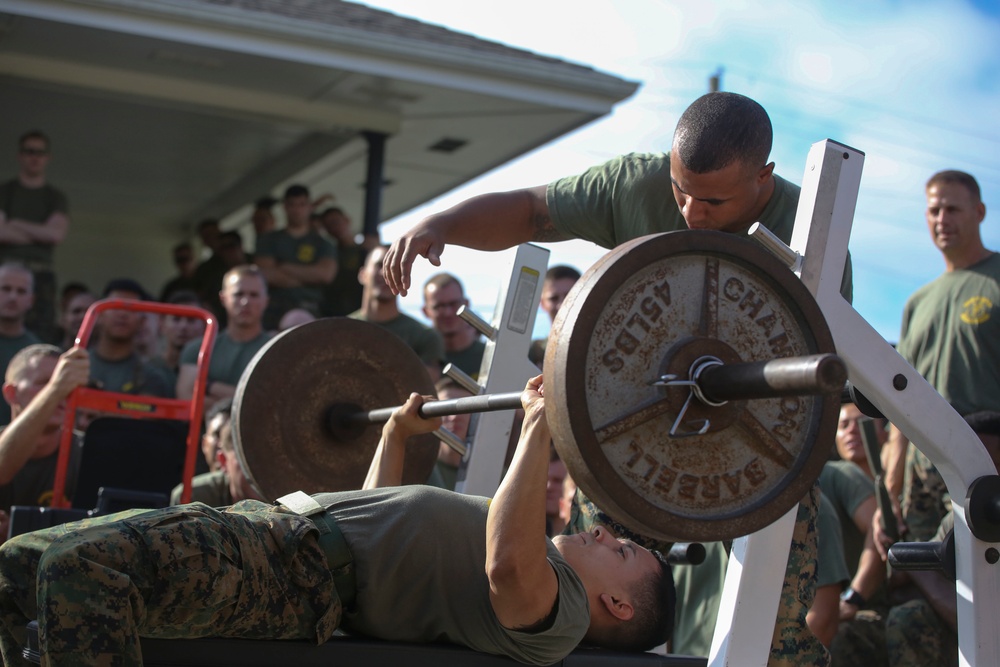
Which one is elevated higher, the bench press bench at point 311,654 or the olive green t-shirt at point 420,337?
the olive green t-shirt at point 420,337

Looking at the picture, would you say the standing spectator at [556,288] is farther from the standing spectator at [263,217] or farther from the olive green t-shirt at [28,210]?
the standing spectator at [263,217]

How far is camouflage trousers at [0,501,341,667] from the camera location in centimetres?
212

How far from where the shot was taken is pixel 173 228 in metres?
11.9

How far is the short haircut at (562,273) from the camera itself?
5441 mm

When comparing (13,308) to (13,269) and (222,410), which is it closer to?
(13,269)

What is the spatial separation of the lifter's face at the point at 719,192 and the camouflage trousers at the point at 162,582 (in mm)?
1087

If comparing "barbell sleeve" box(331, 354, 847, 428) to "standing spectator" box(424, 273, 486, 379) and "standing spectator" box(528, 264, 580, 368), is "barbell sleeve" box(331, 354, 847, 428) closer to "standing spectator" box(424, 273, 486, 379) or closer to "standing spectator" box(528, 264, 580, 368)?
"standing spectator" box(528, 264, 580, 368)

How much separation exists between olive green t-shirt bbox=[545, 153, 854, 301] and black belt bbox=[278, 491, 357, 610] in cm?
100

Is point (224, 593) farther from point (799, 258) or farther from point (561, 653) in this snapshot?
point (799, 258)

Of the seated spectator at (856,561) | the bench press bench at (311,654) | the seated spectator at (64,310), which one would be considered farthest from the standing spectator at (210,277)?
the bench press bench at (311,654)

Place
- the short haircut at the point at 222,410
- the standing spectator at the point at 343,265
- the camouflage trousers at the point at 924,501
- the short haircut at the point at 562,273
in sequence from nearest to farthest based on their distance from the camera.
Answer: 1. the camouflage trousers at the point at 924,501
2. the short haircut at the point at 222,410
3. the short haircut at the point at 562,273
4. the standing spectator at the point at 343,265

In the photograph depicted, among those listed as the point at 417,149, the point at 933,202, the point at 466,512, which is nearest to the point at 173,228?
the point at 417,149

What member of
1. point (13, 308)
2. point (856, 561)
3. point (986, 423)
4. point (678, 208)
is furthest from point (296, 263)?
point (678, 208)

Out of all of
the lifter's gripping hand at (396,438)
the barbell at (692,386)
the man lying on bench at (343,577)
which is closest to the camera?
the barbell at (692,386)
